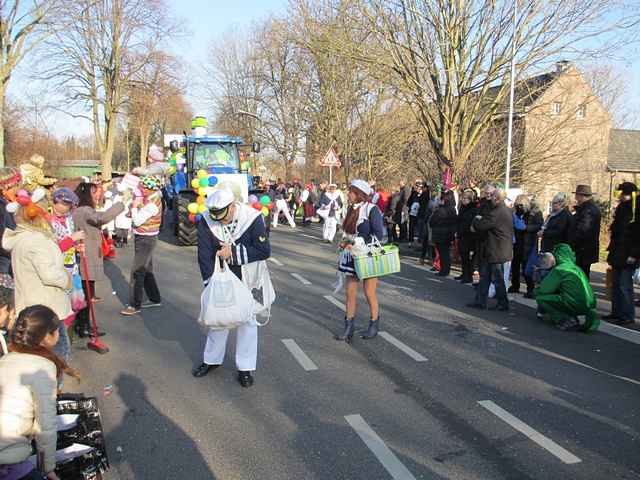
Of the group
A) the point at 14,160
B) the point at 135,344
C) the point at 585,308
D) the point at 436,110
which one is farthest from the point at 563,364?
the point at 14,160

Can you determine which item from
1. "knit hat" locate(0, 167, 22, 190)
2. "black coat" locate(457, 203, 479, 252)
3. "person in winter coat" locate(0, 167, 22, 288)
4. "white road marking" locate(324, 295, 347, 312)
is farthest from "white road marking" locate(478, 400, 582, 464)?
"black coat" locate(457, 203, 479, 252)

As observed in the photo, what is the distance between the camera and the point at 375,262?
6457 mm

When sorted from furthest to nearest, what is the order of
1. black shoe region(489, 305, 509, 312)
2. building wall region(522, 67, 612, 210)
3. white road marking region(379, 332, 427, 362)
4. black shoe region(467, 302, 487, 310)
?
building wall region(522, 67, 612, 210), black shoe region(467, 302, 487, 310), black shoe region(489, 305, 509, 312), white road marking region(379, 332, 427, 362)

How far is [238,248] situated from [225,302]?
563 millimetres

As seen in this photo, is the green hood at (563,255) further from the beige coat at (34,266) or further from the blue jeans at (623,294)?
the beige coat at (34,266)

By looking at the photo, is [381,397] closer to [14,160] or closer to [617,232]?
[617,232]

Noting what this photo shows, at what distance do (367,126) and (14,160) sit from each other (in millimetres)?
19973

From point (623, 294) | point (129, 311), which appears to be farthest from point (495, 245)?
point (129, 311)

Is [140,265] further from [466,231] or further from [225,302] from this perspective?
[466,231]

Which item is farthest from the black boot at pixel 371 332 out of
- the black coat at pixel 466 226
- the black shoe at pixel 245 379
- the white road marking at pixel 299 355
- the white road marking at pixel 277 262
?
the white road marking at pixel 277 262

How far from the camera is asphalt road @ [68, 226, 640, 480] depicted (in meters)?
3.88

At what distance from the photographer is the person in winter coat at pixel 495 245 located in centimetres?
834

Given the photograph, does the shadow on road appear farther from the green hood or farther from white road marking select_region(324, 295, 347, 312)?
the green hood

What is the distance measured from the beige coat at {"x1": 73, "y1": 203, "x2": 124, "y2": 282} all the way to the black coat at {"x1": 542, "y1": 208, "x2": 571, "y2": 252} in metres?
6.57
